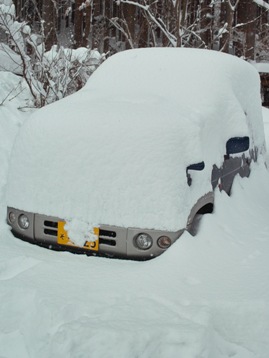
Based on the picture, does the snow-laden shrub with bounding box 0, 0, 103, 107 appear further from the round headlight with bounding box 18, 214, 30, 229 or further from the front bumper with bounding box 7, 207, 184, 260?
the front bumper with bounding box 7, 207, 184, 260

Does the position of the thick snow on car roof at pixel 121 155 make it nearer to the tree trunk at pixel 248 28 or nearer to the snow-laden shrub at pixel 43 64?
the snow-laden shrub at pixel 43 64

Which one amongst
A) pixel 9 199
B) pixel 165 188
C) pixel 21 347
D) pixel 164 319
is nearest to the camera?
pixel 21 347

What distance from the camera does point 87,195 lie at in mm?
2867

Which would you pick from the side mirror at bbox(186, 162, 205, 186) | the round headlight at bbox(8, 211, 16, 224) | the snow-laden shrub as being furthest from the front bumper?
the snow-laden shrub

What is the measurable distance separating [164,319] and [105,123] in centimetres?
140

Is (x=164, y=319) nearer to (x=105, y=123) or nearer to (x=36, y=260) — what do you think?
(x=36, y=260)

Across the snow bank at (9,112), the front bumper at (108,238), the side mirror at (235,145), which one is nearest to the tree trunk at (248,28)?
the snow bank at (9,112)

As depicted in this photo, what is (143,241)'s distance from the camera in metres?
2.80

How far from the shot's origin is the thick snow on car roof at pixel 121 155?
109 inches

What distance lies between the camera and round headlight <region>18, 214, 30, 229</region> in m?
3.10

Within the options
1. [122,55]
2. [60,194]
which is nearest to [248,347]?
[60,194]

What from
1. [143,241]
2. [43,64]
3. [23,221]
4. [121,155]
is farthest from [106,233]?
[43,64]

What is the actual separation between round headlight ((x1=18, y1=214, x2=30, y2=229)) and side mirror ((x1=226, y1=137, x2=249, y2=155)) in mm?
1778

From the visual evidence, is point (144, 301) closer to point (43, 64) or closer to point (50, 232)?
point (50, 232)
